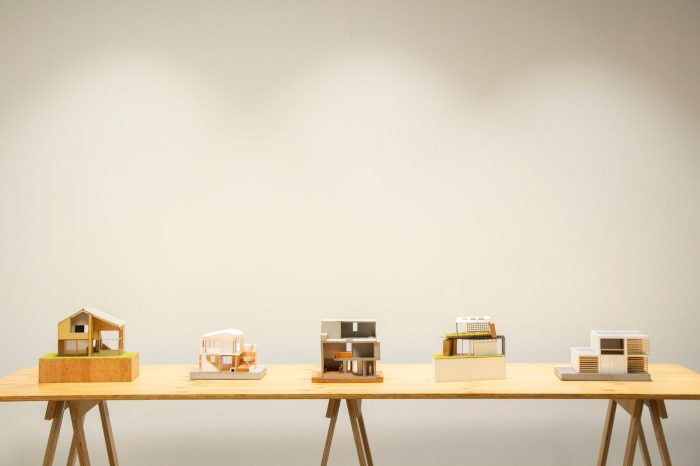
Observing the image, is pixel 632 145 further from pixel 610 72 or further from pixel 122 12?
pixel 122 12

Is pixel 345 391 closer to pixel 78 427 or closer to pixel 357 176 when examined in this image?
pixel 78 427

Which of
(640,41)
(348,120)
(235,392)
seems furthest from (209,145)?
(640,41)

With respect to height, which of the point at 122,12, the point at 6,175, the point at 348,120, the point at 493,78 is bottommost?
the point at 6,175

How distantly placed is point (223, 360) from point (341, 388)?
619 mm

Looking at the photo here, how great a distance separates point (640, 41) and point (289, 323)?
105 inches

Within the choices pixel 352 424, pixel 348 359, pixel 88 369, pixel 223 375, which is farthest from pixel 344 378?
pixel 88 369

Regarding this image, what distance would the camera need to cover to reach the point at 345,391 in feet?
9.47

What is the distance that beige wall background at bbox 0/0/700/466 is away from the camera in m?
3.83

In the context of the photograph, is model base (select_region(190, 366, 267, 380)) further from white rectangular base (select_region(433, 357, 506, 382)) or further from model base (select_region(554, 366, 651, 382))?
model base (select_region(554, 366, 651, 382))

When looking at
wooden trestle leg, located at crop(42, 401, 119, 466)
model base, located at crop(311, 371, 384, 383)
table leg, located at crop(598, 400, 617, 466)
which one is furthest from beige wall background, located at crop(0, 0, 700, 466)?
wooden trestle leg, located at crop(42, 401, 119, 466)

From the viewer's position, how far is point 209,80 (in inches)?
151

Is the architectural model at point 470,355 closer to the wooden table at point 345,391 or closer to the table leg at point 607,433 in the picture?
the wooden table at point 345,391

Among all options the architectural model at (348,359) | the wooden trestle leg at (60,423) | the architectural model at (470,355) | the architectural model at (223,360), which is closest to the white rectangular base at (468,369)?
the architectural model at (470,355)

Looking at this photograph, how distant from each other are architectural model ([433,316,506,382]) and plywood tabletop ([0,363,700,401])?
0.05 meters
